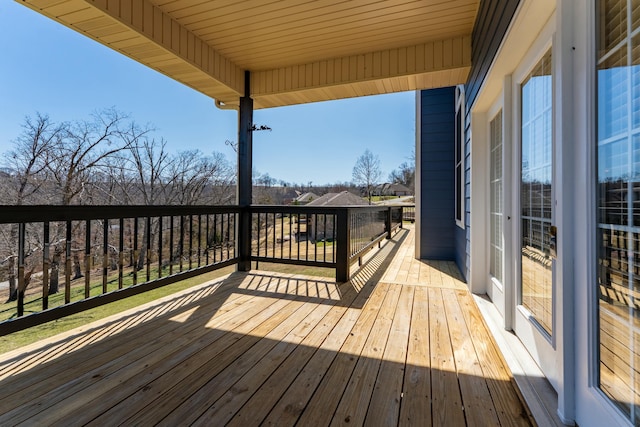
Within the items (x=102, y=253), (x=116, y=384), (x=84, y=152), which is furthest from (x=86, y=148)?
(x=116, y=384)

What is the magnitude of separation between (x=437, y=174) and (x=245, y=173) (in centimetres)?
312

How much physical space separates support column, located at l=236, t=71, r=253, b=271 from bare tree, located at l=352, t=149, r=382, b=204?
1087 centimetres

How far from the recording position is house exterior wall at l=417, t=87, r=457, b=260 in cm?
473

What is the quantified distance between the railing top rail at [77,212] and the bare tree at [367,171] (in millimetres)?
12198

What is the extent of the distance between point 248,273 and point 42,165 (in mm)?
6833

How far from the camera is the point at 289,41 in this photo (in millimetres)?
3088

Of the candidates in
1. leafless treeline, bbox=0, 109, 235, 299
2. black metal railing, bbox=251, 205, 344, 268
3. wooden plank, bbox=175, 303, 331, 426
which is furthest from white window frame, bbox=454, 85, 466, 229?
leafless treeline, bbox=0, 109, 235, 299

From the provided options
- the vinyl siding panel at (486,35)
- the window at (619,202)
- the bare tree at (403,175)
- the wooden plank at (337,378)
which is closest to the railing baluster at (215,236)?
the wooden plank at (337,378)

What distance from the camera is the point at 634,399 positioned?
83 centimetres

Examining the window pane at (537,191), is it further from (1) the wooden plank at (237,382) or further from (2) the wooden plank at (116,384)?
(2) the wooden plank at (116,384)

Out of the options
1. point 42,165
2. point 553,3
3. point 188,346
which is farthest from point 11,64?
point 553,3

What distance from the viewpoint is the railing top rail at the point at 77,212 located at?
5.26 ft

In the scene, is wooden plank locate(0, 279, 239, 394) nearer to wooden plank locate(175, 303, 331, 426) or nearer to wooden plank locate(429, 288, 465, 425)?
wooden plank locate(175, 303, 331, 426)

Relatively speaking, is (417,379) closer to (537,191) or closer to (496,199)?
(537,191)
